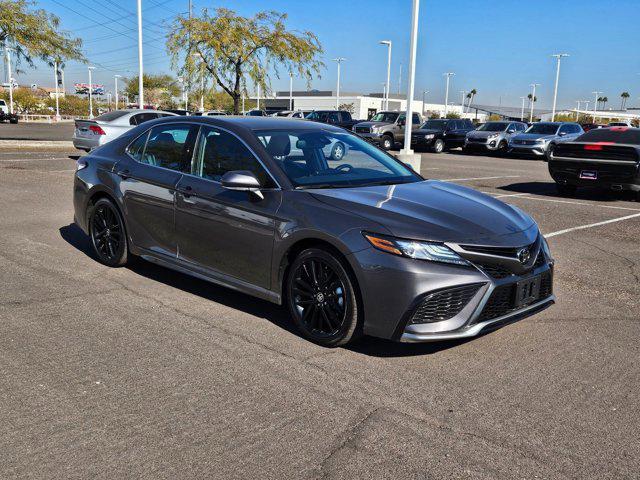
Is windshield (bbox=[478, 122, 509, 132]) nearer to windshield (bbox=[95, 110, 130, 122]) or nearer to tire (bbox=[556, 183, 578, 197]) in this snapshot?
tire (bbox=[556, 183, 578, 197])

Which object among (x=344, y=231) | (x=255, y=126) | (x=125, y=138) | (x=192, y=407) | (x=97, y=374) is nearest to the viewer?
(x=192, y=407)

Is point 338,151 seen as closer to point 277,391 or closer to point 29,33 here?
point 277,391

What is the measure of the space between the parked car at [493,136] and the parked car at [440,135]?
0.69m

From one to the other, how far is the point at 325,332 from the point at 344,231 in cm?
74

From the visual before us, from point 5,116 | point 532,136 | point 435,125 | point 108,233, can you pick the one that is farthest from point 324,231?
point 5,116

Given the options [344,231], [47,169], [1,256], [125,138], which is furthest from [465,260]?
[47,169]

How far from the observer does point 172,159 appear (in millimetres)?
5492

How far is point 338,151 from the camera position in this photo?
531cm

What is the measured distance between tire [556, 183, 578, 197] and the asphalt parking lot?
25.4 feet

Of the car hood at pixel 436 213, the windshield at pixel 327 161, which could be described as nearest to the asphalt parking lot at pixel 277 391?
the car hood at pixel 436 213

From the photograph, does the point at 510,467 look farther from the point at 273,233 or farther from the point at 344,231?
the point at 273,233

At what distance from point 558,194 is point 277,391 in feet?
37.6

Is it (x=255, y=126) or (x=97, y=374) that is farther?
(x=255, y=126)

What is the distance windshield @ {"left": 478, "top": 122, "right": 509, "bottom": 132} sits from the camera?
98.3 ft
